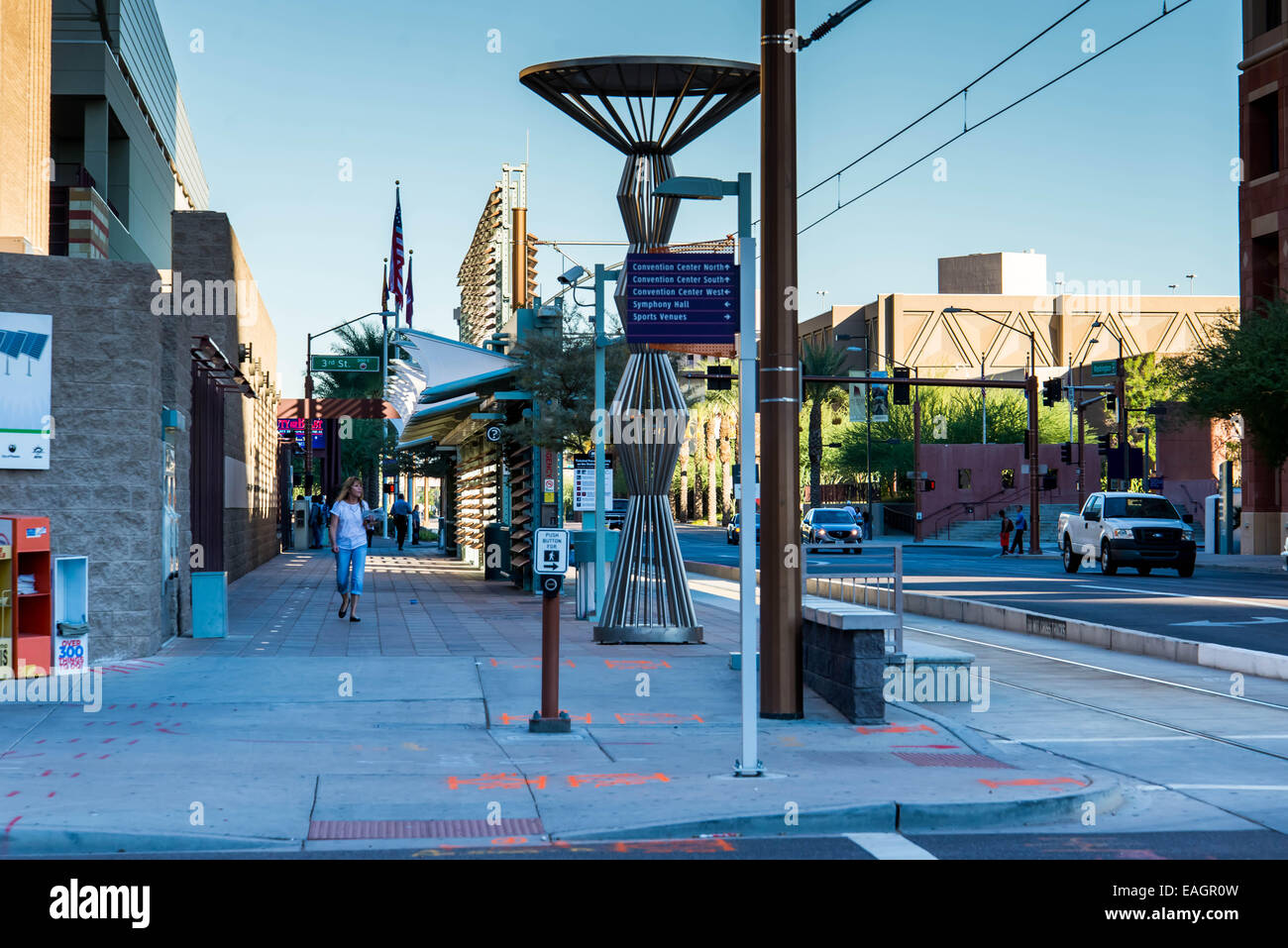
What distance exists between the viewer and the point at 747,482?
28.2 ft

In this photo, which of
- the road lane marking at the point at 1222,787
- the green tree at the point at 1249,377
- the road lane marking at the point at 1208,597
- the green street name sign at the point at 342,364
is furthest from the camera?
the green street name sign at the point at 342,364

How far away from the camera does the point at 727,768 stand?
862cm

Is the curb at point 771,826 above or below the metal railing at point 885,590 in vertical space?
below

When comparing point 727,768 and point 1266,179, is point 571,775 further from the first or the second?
point 1266,179

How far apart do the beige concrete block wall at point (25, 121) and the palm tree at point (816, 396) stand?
144 ft

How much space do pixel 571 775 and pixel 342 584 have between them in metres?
10.7

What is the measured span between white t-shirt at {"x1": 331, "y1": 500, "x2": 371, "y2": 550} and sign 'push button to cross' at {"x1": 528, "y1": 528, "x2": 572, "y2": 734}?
8.68 metres

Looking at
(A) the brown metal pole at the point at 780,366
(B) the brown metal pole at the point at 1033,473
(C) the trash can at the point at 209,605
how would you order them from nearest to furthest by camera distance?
(A) the brown metal pole at the point at 780,366
(C) the trash can at the point at 209,605
(B) the brown metal pole at the point at 1033,473

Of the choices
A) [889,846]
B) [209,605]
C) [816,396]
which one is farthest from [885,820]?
[816,396]

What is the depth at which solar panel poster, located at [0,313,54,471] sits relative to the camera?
42.5ft

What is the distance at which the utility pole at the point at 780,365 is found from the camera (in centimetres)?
1041

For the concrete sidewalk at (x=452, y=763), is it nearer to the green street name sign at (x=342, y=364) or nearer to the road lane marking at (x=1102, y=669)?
the road lane marking at (x=1102, y=669)

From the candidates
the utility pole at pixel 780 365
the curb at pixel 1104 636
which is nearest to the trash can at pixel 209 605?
the curb at pixel 1104 636
